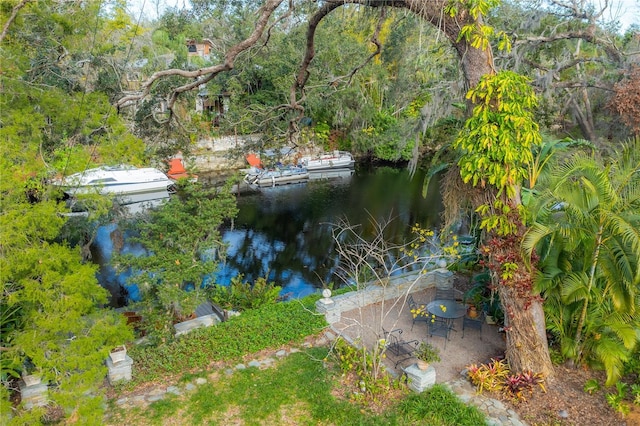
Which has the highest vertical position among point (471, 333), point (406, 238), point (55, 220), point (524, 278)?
point (55, 220)

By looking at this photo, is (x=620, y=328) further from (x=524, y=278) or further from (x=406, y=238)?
(x=406, y=238)

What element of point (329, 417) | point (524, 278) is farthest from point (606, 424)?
point (329, 417)

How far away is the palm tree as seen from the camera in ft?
19.3

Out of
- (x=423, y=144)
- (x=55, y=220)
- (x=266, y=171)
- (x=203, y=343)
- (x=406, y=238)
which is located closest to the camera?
(x=55, y=220)

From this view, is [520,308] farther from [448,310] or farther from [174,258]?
[174,258]

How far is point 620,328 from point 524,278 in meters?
1.38

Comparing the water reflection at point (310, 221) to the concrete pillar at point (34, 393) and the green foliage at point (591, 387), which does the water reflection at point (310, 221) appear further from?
the green foliage at point (591, 387)

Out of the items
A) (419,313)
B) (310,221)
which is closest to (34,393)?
(419,313)

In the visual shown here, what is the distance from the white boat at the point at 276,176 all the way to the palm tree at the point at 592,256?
1779cm

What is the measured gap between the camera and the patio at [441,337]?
7105 millimetres

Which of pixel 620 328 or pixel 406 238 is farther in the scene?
pixel 406 238

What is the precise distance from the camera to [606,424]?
5715mm

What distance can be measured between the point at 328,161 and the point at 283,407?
20.6 meters

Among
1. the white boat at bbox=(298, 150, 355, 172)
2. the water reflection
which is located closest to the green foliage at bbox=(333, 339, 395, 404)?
the water reflection
